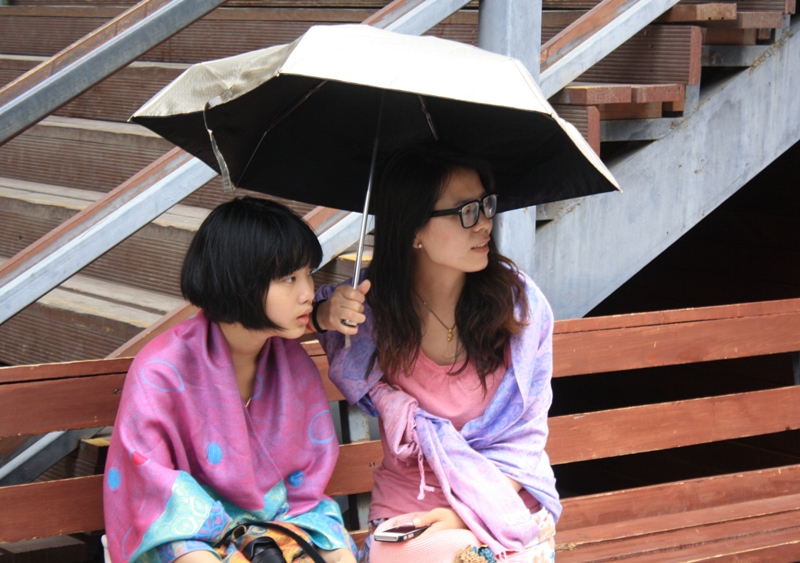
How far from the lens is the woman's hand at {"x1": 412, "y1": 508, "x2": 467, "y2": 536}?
2.23m

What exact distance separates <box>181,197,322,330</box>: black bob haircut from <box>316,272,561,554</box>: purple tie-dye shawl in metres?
0.38

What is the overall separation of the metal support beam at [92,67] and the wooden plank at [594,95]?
1.34m

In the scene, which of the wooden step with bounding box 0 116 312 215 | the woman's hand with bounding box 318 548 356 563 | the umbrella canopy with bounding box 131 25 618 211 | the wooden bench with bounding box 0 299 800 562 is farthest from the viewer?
the wooden step with bounding box 0 116 312 215

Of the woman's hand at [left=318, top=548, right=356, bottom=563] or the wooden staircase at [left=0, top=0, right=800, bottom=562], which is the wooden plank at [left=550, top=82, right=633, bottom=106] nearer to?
the wooden staircase at [left=0, top=0, right=800, bottom=562]

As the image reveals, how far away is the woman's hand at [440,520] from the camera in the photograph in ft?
7.32

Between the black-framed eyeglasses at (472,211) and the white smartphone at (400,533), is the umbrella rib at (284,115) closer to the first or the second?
the black-framed eyeglasses at (472,211)

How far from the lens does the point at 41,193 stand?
4594 mm

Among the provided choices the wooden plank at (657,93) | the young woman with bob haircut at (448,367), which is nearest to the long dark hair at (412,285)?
the young woman with bob haircut at (448,367)

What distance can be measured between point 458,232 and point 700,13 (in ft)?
5.49

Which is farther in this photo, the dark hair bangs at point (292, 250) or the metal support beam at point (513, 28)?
the metal support beam at point (513, 28)

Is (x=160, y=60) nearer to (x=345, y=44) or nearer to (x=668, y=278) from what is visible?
(x=668, y=278)

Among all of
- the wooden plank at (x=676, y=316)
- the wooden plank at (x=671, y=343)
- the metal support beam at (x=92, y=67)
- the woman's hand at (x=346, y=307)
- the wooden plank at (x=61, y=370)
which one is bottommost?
the wooden plank at (x=671, y=343)

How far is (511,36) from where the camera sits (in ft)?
9.55

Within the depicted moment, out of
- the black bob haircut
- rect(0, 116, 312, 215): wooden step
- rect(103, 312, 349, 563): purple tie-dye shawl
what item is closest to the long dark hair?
rect(103, 312, 349, 563): purple tie-dye shawl
